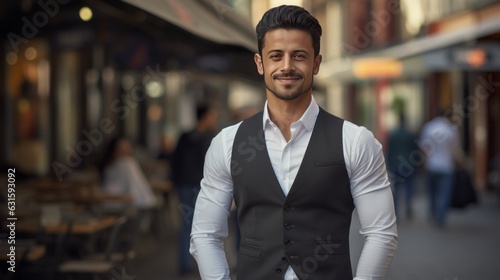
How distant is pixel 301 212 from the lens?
3311mm

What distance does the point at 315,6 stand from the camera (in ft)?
183

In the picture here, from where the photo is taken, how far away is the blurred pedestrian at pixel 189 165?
34.5 feet

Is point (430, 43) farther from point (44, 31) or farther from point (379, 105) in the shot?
point (379, 105)

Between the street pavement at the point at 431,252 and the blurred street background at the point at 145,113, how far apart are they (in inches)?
1.1

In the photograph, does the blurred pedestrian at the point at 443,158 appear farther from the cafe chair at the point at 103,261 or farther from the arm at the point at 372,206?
the arm at the point at 372,206

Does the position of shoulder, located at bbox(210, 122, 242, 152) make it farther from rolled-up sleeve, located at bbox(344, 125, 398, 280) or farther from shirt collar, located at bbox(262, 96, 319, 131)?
rolled-up sleeve, located at bbox(344, 125, 398, 280)

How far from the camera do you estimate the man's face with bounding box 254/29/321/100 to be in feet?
10.8

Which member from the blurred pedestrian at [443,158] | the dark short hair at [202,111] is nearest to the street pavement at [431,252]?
the blurred pedestrian at [443,158]

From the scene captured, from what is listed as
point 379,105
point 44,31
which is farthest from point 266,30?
point 379,105

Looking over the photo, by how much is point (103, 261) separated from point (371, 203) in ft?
17.9

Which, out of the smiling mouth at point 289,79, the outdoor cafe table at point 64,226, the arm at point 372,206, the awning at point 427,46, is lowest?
the outdoor cafe table at point 64,226

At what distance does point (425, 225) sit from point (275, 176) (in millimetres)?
13278

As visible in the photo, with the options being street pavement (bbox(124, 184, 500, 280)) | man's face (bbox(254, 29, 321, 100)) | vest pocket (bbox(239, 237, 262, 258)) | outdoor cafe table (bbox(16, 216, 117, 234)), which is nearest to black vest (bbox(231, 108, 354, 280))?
vest pocket (bbox(239, 237, 262, 258))

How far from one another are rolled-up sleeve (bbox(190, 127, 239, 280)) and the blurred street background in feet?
5.44
